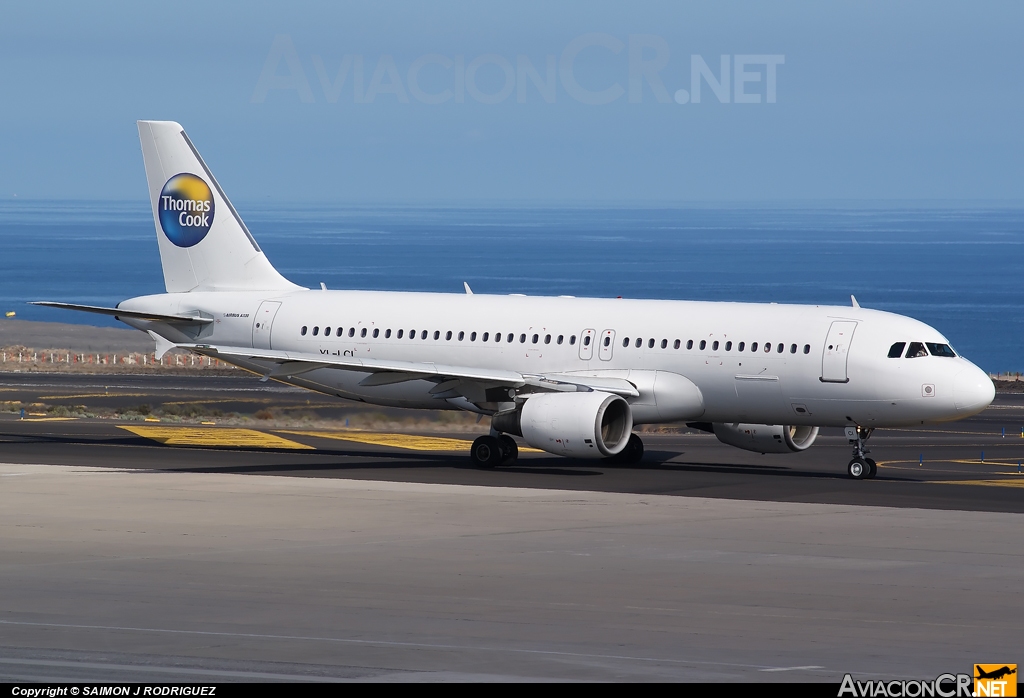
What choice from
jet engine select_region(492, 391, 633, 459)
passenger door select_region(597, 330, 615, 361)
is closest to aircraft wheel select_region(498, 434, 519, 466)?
jet engine select_region(492, 391, 633, 459)

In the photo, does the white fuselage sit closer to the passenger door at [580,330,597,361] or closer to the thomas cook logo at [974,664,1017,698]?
the passenger door at [580,330,597,361]

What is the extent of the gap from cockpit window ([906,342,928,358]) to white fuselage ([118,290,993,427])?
16 cm

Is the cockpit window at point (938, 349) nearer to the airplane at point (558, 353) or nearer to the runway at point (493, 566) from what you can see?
the airplane at point (558, 353)

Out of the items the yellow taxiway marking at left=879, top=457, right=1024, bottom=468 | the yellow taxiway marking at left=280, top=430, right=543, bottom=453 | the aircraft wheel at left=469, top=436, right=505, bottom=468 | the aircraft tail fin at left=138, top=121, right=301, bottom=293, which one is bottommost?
the aircraft wheel at left=469, top=436, right=505, bottom=468

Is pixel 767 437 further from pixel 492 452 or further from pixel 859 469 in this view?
pixel 492 452

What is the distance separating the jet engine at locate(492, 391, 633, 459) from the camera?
3844 cm

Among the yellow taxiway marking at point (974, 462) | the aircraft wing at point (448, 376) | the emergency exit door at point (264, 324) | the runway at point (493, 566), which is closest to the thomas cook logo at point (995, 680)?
the runway at point (493, 566)

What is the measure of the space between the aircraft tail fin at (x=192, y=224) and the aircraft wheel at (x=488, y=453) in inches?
367

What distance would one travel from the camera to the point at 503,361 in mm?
42625

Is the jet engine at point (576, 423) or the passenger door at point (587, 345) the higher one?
the passenger door at point (587, 345)

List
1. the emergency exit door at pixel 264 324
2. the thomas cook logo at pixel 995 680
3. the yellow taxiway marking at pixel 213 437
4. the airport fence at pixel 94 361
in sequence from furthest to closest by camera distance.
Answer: the airport fence at pixel 94 361, the yellow taxiway marking at pixel 213 437, the emergency exit door at pixel 264 324, the thomas cook logo at pixel 995 680

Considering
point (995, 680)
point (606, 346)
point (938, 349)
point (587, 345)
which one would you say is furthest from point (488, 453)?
point (995, 680)

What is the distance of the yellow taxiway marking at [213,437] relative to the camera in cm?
4753

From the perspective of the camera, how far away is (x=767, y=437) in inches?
1666
